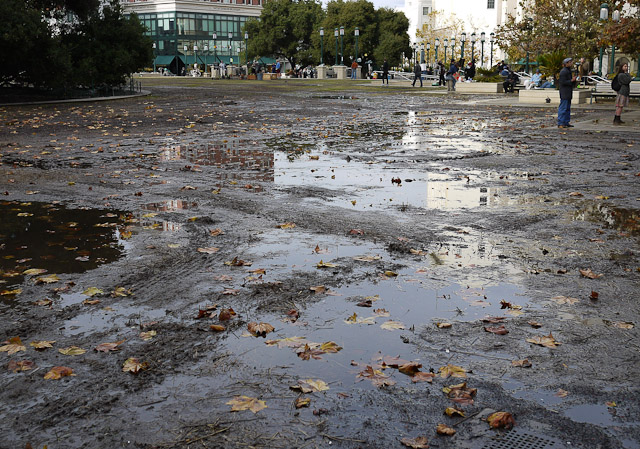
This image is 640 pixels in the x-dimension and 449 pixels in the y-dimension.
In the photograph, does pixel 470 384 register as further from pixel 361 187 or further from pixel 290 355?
pixel 361 187

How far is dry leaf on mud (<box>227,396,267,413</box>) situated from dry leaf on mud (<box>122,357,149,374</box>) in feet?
2.44

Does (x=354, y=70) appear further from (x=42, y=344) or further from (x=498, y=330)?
(x=42, y=344)

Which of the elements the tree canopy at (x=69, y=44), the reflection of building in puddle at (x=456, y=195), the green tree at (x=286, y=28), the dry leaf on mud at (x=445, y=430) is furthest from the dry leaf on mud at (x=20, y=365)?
the green tree at (x=286, y=28)

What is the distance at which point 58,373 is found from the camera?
4.42m

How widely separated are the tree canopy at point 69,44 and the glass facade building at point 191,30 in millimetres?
83702

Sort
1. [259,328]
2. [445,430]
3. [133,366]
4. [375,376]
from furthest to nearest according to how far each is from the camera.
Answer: [259,328], [133,366], [375,376], [445,430]

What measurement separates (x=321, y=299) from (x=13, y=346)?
2291mm

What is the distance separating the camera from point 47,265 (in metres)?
6.75

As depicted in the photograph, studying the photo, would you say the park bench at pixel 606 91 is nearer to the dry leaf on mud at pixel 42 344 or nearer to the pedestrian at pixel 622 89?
the pedestrian at pixel 622 89

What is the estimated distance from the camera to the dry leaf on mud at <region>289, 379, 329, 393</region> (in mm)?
4184

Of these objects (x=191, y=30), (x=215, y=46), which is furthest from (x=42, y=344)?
(x=191, y=30)

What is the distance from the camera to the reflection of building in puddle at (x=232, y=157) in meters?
12.1

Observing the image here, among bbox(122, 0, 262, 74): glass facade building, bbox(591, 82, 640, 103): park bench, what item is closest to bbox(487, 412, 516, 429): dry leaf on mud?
bbox(591, 82, 640, 103): park bench

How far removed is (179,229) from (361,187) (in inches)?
137
